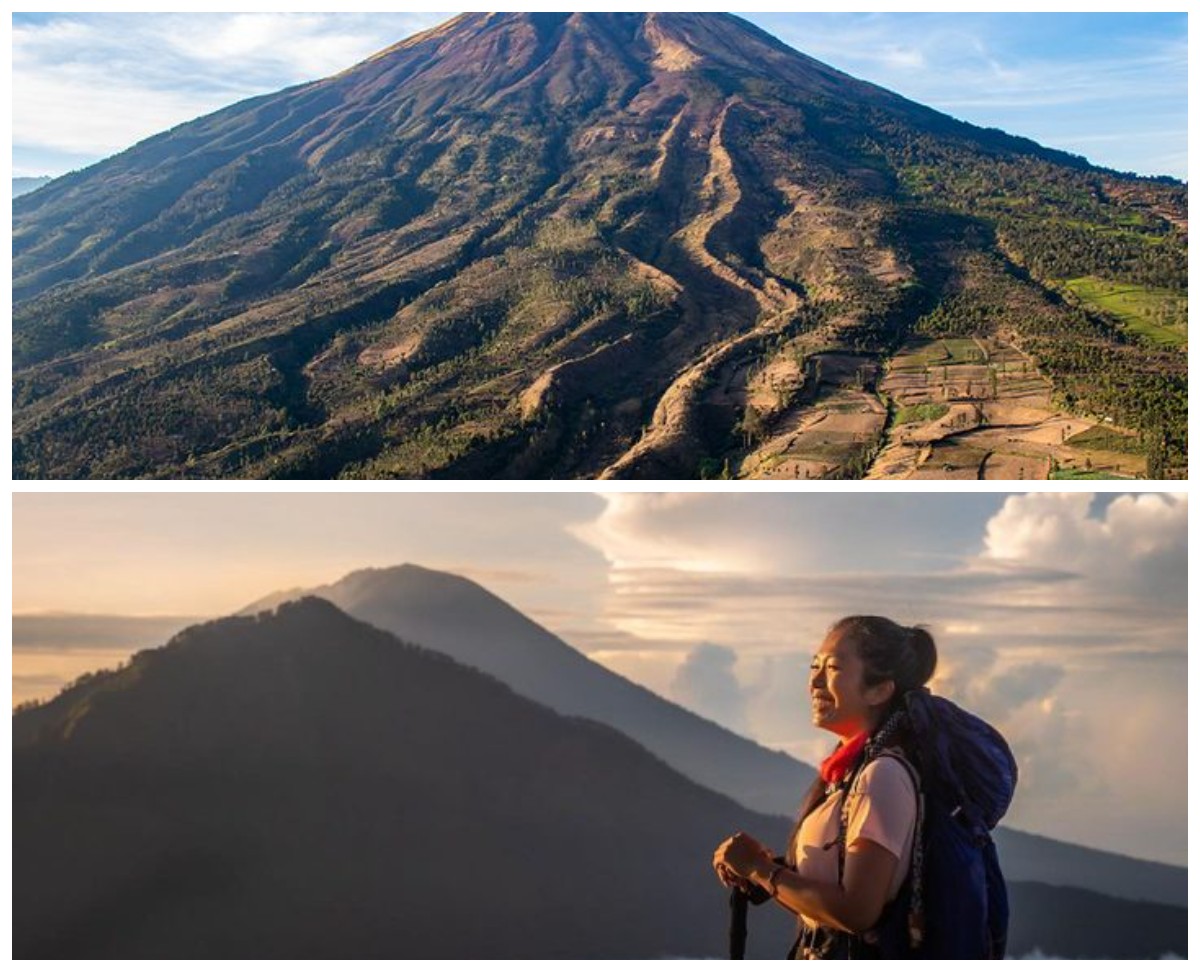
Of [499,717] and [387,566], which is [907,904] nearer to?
[499,717]

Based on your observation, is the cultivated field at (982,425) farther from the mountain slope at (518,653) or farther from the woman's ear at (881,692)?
the woman's ear at (881,692)

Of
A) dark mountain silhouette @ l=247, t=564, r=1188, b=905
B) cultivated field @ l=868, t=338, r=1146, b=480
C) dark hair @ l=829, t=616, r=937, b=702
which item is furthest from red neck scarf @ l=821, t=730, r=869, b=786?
cultivated field @ l=868, t=338, r=1146, b=480

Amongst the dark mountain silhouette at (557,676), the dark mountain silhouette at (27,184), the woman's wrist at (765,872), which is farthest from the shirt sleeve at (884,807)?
the dark mountain silhouette at (27,184)

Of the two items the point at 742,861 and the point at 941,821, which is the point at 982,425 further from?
the point at 742,861

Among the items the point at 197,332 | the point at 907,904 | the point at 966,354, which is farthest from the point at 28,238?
the point at 907,904

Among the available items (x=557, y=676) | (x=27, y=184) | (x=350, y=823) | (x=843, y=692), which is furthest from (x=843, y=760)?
(x=27, y=184)

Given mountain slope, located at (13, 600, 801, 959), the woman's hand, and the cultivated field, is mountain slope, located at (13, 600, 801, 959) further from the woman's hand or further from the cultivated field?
the cultivated field
